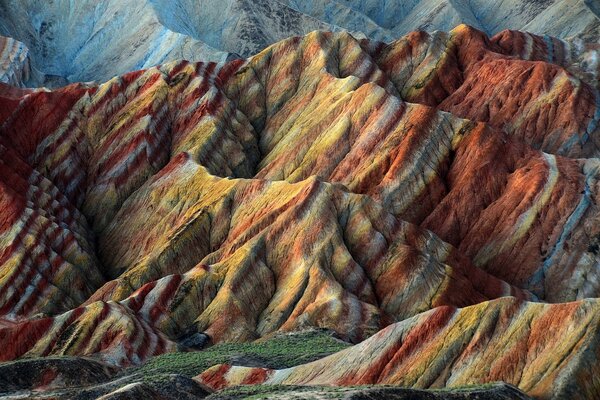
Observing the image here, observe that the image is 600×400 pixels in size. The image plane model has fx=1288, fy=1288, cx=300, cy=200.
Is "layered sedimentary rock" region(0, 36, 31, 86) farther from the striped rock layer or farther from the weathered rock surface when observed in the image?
the weathered rock surface

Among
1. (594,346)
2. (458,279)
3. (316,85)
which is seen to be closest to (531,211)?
(458,279)

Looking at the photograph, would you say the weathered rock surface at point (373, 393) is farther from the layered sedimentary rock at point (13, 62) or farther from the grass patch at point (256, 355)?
the layered sedimentary rock at point (13, 62)

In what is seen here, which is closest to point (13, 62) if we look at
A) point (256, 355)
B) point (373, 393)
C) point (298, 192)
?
point (298, 192)

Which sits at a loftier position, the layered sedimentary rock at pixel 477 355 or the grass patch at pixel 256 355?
the layered sedimentary rock at pixel 477 355

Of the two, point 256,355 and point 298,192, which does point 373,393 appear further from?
point 298,192

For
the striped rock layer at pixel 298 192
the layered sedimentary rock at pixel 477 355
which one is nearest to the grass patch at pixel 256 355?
the striped rock layer at pixel 298 192

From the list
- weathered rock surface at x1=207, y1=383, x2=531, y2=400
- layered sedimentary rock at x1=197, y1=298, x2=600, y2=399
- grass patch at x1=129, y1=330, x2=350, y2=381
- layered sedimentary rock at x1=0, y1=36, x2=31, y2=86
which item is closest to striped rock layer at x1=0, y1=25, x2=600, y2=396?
grass patch at x1=129, y1=330, x2=350, y2=381
